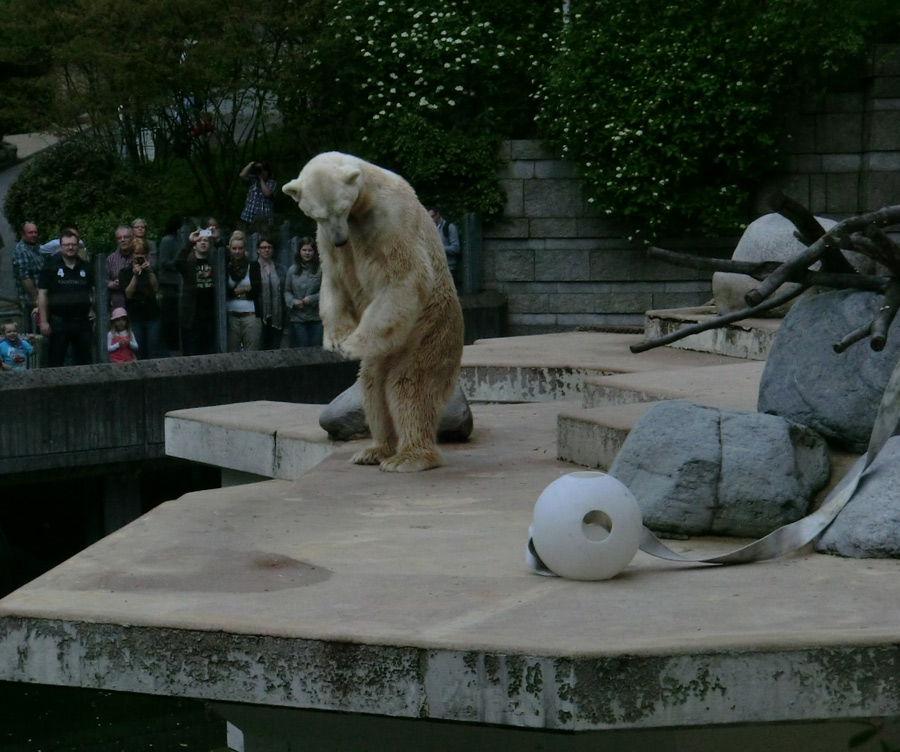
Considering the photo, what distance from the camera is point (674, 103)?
59.2ft

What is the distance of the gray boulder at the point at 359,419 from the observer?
828 centimetres

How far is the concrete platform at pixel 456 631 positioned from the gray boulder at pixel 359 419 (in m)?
2.21

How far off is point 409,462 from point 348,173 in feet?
4.91

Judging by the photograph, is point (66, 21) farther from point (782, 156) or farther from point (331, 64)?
point (782, 156)

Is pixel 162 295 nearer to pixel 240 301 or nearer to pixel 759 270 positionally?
pixel 240 301

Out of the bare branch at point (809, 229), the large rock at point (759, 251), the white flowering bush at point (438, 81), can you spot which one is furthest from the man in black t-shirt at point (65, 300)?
the bare branch at point (809, 229)

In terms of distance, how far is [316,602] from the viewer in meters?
4.93

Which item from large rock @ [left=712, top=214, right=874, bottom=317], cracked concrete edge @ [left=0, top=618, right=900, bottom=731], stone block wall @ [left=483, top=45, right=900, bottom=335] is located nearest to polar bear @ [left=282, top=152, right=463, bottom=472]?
cracked concrete edge @ [left=0, top=618, right=900, bottom=731]

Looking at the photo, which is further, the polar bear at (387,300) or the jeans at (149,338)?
the jeans at (149,338)

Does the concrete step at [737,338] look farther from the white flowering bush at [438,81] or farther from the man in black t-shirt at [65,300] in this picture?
the white flowering bush at [438,81]

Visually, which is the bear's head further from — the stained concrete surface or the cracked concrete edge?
the cracked concrete edge

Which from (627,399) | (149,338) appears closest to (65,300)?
(149,338)

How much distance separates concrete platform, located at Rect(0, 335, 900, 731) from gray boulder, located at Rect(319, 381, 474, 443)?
221 centimetres

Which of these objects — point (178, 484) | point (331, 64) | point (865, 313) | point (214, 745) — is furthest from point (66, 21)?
point (865, 313)
